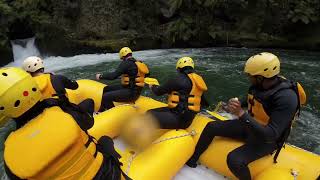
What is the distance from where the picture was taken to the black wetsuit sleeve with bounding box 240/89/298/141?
2.94 m

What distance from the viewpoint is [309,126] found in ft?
19.6

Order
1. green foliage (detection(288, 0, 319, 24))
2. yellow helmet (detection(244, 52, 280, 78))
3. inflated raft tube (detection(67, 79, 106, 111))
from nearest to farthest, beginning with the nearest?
yellow helmet (detection(244, 52, 280, 78)) < inflated raft tube (detection(67, 79, 106, 111)) < green foliage (detection(288, 0, 319, 24))

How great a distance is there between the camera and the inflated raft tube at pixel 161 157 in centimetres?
345

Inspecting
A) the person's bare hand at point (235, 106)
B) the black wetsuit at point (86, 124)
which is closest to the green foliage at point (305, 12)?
the person's bare hand at point (235, 106)

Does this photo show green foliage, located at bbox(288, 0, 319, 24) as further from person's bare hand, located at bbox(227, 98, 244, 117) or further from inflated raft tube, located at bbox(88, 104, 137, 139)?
person's bare hand, located at bbox(227, 98, 244, 117)

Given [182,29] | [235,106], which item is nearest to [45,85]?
[235,106]

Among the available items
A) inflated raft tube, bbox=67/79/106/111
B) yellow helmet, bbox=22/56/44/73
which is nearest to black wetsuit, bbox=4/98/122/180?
yellow helmet, bbox=22/56/44/73

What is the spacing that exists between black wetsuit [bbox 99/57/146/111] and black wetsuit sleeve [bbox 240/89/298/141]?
268 centimetres

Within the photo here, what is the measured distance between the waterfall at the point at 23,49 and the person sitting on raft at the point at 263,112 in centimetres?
1168

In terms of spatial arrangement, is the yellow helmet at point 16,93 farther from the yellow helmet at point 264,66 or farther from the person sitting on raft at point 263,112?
the yellow helmet at point 264,66

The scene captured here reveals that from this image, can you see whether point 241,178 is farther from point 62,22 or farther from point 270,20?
point 62,22

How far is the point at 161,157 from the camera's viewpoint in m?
3.63

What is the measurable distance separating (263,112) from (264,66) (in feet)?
1.48

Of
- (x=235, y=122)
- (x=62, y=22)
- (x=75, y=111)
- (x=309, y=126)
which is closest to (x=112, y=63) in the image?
(x=62, y=22)
